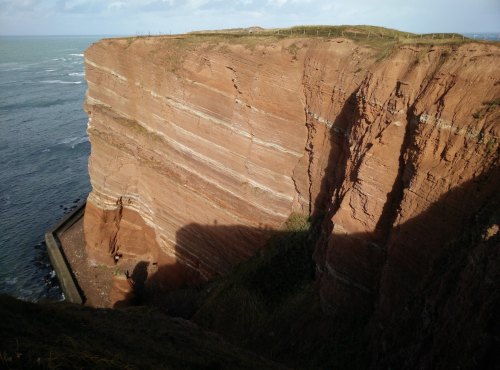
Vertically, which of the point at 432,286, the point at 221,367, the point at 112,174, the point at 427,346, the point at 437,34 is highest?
the point at 437,34

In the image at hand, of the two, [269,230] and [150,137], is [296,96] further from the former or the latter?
[150,137]

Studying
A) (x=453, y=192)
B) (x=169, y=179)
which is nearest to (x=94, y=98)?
(x=169, y=179)

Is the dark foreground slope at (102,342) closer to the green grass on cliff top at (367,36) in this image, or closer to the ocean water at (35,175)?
the green grass on cliff top at (367,36)

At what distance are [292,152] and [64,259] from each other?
2384 centimetres

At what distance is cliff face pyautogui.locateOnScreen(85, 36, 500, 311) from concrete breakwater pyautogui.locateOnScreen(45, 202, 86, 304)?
2638 mm

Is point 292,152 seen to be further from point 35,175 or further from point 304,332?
point 35,175

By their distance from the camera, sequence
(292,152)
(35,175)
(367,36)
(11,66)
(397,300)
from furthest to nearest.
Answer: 1. (11,66)
2. (35,175)
3. (292,152)
4. (367,36)
5. (397,300)

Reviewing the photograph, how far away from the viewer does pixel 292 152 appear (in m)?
20.1

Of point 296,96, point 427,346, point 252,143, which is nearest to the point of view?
point 427,346

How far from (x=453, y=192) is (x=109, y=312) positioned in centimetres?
1237

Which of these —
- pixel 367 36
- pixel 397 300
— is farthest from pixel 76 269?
→ pixel 367 36

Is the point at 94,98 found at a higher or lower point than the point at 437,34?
lower

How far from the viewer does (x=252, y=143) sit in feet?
69.0

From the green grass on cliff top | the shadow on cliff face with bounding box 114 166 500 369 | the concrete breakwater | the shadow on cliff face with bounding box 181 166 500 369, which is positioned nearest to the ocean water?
the concrete breakwater
